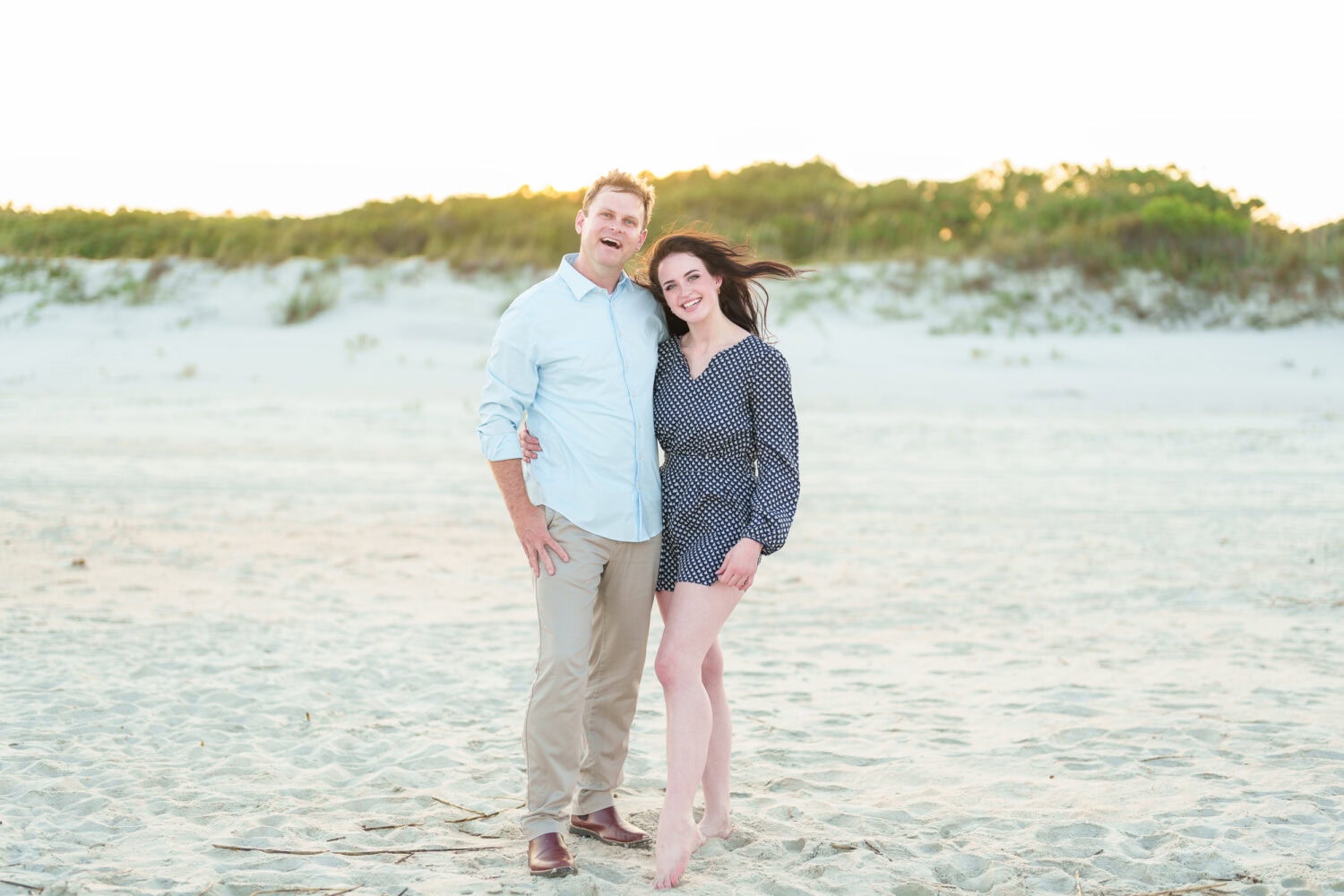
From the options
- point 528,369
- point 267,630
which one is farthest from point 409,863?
point 267,630

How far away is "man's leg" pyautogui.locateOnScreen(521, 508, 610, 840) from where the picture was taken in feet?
11.8

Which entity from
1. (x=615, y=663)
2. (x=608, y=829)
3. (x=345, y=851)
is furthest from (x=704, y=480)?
(x=345, y=851)

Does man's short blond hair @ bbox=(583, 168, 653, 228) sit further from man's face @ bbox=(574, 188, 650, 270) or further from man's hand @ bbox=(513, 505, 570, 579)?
man's hand @ bbox=(513, 505, 570, 579)

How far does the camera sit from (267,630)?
21.7 feet

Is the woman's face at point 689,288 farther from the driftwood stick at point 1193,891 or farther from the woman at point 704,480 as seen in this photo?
the driftwood stick at point 1193,891

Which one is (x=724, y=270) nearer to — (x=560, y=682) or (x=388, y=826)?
(x=560, y=682)

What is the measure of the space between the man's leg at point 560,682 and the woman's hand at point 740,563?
0.36 meters

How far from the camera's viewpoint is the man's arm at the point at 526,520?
362 centimetres

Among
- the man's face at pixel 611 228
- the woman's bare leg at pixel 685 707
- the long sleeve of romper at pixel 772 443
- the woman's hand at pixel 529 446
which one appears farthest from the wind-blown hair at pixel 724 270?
the woman's bare leg at pixel 685 707

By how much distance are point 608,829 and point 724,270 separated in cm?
171

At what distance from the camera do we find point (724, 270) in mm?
3809

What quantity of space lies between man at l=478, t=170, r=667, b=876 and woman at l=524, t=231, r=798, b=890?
3.4 inches

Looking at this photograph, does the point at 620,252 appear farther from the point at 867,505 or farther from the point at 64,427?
the point at 64,427

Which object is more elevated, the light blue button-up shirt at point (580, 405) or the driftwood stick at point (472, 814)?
the light blue button-up shirt at point (580, 405)
